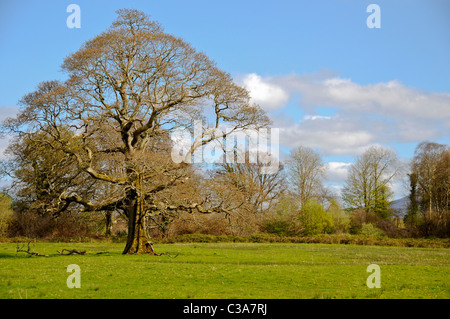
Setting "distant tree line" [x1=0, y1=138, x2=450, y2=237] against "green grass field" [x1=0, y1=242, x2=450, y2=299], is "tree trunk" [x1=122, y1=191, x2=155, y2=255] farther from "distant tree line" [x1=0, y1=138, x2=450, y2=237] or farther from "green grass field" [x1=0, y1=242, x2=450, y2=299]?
"green grass field" [x1=0, y1=242, x2=450, y2=299]

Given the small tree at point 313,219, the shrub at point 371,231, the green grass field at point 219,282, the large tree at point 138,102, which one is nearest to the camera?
the green grass field at point 219,282

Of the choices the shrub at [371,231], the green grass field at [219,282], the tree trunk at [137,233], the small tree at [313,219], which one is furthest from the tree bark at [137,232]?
the shrub at [371,231]

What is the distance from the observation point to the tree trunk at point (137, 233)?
2697 centimetres

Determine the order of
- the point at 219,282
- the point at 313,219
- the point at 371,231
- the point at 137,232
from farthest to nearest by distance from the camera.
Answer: the point at 313,219
the point at 371,231
the point at 137,232
the point at 219,282

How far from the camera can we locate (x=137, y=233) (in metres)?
27.1

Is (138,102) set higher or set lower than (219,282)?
higher

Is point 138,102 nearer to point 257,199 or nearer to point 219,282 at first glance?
point 219,282

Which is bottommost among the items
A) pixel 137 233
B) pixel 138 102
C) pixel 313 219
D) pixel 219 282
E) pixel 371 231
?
pixel 371 231

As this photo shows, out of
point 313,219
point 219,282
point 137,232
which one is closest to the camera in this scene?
point 219,282

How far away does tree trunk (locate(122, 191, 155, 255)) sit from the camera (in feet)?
88.5

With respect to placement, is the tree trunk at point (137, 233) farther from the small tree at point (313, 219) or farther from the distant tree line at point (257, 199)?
the small tree at point (313, 219)

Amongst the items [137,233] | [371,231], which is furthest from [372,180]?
[137,233]

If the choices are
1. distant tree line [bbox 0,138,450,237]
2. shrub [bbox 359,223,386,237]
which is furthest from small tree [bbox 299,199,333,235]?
shrub [bbox 359,223,386,237]

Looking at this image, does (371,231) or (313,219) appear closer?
(371,231)
